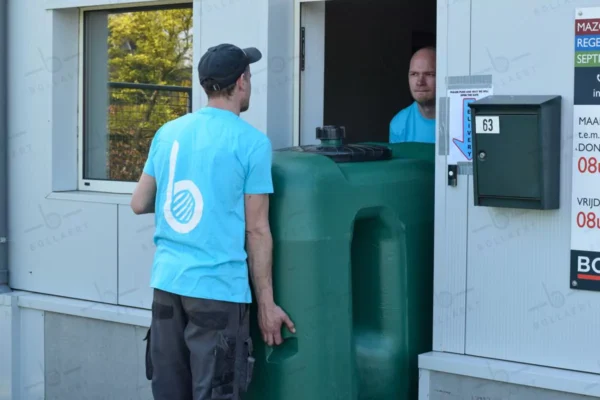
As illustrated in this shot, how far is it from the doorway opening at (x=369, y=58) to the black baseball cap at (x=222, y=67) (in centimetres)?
346

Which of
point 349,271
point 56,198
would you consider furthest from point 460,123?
point 56,198

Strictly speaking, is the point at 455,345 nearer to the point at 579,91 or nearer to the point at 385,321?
the point at 385,321

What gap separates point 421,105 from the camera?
16.8 feet

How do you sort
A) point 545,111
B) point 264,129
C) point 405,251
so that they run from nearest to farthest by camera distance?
point 545,111 → point 405,251 → point 264,129

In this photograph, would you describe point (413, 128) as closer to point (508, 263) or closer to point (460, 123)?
point (460, 123)

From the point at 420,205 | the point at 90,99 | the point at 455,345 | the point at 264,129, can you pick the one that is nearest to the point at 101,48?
the point at 90,99

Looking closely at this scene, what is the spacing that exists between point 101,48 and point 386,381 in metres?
2.94

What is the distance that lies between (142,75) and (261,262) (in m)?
2.47

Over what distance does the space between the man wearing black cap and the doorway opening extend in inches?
139

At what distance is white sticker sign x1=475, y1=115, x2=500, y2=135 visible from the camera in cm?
399

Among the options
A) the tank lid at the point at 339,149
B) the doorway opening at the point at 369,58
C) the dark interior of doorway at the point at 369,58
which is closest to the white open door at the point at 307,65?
the tank lid at the point at 339,149

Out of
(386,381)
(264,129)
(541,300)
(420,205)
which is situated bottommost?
(386,381)

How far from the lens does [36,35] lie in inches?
239

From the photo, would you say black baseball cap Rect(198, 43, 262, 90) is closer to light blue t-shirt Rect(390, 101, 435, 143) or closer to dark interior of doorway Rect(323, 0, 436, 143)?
light blue t-shirt Rect(390, 101, 435, 143)
